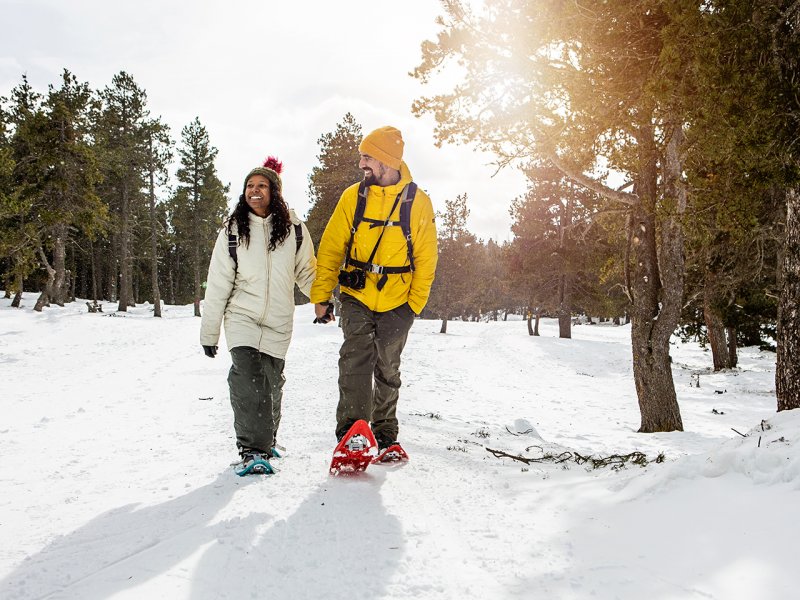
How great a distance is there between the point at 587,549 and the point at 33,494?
3.42m

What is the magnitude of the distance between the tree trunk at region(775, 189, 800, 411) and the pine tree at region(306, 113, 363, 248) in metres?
21.3

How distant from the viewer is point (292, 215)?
13.0ft

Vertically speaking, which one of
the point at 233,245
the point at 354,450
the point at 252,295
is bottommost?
the point at 354,450

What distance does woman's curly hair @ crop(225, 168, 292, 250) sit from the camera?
12.2 ft

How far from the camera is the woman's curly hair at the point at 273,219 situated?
3.73 metres

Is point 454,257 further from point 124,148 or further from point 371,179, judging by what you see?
point 371,179

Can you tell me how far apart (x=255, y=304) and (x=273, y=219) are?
27.9 inches

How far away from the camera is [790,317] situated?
165 inches

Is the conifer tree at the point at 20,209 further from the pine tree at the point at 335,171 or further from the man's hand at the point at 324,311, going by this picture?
the man's hand at the point at 324,311

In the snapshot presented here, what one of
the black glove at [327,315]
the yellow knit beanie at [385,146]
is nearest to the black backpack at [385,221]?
the yellow knit beanie at [385,146]

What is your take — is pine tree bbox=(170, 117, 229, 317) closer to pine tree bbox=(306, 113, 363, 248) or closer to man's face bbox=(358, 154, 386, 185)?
pine tree bbox=(306, 113, 363, 248)

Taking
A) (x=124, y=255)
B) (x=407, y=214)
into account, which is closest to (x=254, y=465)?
(x=407, y=214)

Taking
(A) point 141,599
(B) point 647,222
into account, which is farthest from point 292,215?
(B) point 647,222

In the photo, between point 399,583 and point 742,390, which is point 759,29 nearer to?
point 399,583
